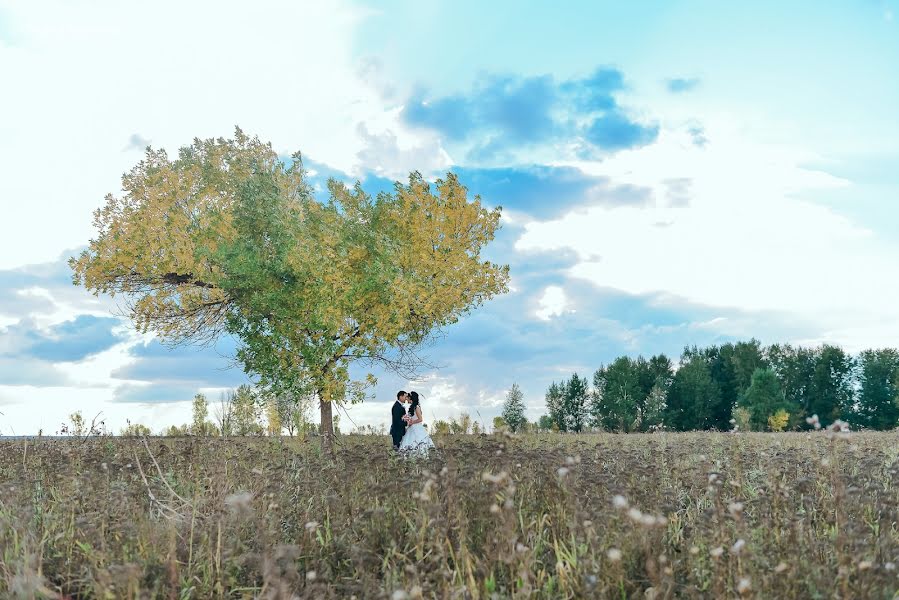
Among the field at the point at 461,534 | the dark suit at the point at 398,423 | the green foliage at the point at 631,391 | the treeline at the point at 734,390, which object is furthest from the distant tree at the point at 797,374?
the field at the point at 461,534

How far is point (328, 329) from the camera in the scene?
20219 millimetres

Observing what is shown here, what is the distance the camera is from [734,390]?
7500cm

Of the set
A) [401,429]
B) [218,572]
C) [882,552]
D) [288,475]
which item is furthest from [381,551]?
[401,429]

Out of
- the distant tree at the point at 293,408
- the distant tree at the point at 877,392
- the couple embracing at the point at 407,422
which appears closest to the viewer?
the couple embracing at the point at 407,422

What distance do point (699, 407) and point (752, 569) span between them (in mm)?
71136

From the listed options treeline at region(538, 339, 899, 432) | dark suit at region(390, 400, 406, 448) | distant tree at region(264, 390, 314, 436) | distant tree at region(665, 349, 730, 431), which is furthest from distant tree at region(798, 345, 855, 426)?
dark suit at region(390, 400, 406, 448)

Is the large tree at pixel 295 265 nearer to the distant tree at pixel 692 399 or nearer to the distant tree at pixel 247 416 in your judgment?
the distant tree at pixel 247 416

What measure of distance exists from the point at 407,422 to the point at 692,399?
62422mm

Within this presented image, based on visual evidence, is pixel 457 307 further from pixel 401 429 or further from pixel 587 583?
pixel 587 583

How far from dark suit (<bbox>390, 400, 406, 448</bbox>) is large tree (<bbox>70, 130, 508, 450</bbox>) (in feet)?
11.0

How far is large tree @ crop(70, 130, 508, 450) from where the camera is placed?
1944 centimetres

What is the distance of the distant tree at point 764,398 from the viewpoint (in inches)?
2483

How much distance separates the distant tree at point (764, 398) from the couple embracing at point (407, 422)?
5341cm

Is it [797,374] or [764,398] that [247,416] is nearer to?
[764,398]
